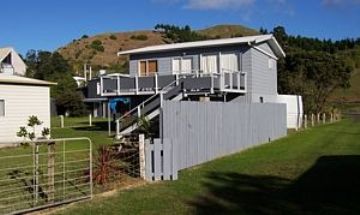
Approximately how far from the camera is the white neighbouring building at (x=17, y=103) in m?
27.6

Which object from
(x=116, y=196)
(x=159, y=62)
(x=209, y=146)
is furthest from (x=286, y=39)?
(x=116, y=196)

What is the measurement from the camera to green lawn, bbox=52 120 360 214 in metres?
10.5

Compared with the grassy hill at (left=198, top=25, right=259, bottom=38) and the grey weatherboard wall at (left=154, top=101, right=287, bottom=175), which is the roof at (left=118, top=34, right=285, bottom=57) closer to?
the grey weatherboard wall at (left=154, top=101, right=287, bottom=175)

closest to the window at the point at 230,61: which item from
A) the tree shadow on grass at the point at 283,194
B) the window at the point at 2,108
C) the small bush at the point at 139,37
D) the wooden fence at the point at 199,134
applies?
the wooden fence at the point at 199,134

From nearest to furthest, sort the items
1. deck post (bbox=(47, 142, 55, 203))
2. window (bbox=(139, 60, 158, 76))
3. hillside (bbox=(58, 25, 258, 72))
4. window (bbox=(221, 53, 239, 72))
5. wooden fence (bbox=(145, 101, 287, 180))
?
deck post (bbox=(47, 142, 55, 203)) < wooden fence (bbox=(145, 101, 287, 180)) < window (bbox=(221, 53, 239, 72)) < window (bbox=(139, 60, 158, 76)) < hillside (bbox=(58, 25, 258, 72))

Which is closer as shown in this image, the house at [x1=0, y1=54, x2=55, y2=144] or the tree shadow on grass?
the tree shadow on grass

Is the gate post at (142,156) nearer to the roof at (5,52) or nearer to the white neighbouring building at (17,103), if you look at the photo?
the white neighbouring building at (17,103)

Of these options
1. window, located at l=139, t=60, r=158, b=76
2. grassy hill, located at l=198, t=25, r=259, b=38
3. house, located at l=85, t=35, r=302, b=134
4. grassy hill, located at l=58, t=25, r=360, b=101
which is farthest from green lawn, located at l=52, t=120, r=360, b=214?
grassy hill, located at l=198, t=25, r=259, b=38

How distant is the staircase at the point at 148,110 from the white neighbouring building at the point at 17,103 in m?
5.30

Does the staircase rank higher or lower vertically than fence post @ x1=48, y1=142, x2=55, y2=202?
higher

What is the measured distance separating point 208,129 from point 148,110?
333 inches

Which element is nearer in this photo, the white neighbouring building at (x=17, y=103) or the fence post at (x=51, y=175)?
the fence post at (x=51, y=175)

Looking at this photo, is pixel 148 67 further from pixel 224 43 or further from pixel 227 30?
pixel 227 30

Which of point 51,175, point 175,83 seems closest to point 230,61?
point 175,83
